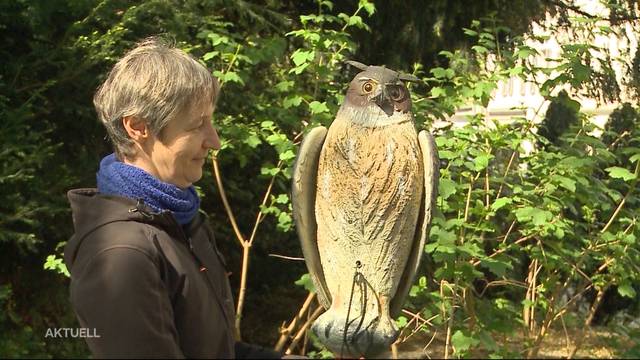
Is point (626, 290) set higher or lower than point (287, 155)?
lower

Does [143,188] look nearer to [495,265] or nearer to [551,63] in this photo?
[495,265]

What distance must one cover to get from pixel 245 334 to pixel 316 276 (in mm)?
3917

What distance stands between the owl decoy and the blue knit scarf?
0.87 meters

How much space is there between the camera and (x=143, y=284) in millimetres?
1159

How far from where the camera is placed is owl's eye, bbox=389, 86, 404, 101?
2164mm

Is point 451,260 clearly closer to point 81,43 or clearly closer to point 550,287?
point 550,287

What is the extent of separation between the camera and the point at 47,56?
4.41 meters

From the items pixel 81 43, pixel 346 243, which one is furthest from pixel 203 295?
pixel 81 43

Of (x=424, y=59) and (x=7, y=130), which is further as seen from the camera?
(x=424, y=59)

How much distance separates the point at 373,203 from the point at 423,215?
0.16 meters

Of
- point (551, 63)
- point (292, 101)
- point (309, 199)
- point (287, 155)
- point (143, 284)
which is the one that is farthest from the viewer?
point (551, 63)

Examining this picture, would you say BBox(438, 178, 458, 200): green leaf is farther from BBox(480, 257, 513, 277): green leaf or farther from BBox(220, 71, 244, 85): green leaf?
BBox(220, 71, 244, 85): green leaf

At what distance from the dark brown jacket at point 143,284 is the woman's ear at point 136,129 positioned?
123mm

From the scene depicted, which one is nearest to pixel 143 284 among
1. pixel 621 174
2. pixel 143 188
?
pixel 143 188
